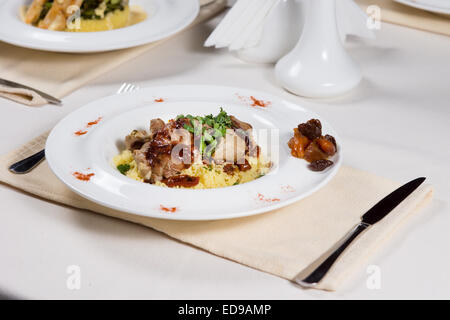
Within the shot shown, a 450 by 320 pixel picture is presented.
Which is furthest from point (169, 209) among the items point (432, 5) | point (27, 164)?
point (432, 5)

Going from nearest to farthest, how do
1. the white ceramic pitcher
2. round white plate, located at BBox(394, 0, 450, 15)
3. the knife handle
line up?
the knife handle
the white ceramic pitcher
round white plate, located at BBox(394, 0, 450, 15)

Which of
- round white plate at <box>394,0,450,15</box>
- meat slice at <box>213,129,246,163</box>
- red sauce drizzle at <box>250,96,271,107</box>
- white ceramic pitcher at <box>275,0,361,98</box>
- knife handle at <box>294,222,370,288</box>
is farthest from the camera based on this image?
round white plate at <box>394,0,450,15</box>

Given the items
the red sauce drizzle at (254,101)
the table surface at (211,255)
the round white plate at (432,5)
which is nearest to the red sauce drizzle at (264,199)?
the table surface at (211,255)

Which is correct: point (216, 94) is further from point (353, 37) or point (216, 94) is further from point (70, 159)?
point (353, 37)

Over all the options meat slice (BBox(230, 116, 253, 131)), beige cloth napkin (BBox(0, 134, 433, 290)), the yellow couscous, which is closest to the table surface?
beige cloth napkin (BBox(0, 134, 433, 290))

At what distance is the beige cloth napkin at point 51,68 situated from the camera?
5.05 feet

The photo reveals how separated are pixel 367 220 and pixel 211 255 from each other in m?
0.28

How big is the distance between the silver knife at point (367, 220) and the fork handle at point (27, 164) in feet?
1.88

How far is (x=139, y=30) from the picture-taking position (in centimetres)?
170

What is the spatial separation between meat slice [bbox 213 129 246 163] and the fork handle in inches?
14.0

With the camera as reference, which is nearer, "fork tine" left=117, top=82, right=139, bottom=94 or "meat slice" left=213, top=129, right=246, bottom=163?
"meat slice" left=213, top=129, right=246, bottom=163

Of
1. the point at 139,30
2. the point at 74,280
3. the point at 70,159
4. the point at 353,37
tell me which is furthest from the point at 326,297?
the point at 353,37

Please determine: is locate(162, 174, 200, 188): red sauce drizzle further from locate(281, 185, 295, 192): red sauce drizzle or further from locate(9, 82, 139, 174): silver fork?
locate(9, 82, 139, 174): silver fork

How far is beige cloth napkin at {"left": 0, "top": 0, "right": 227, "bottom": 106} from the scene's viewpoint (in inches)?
60.6
